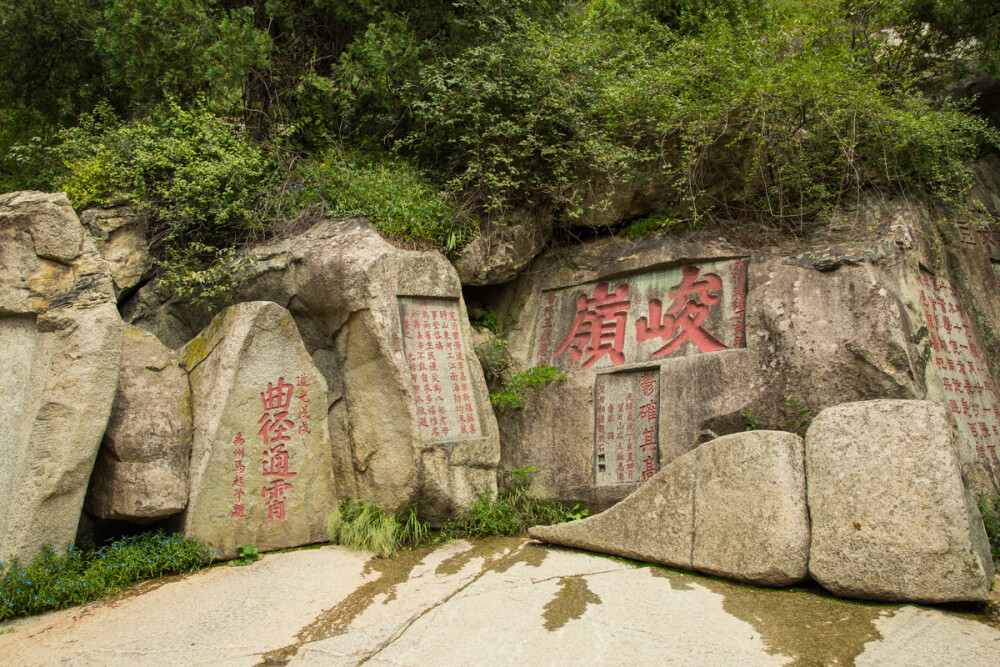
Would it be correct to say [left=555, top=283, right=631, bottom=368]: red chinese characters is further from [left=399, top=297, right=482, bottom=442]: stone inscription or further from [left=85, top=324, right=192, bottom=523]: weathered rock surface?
[left=85, top=324, right=192, bottom=523]: weathered rock surface

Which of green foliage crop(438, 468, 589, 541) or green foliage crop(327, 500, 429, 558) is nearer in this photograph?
green foliage crop(327, 500, 429, 558)

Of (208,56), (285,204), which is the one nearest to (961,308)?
(285,204)

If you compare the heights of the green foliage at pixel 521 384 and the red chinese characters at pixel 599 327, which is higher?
the red chinese characters at pixel 599 327

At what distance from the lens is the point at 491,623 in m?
3.92

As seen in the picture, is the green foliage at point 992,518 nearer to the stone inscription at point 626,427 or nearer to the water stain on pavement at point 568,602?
the stone inscription at point 626,427

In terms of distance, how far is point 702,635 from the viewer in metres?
3.62

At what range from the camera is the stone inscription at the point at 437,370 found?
5.82m

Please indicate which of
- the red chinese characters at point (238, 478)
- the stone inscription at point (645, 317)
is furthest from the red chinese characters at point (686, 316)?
the red chinese characters at point (238, 478)

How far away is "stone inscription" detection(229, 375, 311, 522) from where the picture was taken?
17.2 ft

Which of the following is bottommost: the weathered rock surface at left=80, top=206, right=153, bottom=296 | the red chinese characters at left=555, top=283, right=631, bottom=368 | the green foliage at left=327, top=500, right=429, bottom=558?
the green foliage at left=327, top=500, right=429, bottom=558

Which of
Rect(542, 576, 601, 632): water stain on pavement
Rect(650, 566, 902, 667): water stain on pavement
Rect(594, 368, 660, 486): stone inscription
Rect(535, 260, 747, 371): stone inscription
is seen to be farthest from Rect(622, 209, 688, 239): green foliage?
Rect(542, 576, 601, 632): water stain on pavement

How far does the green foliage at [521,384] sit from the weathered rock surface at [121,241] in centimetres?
369

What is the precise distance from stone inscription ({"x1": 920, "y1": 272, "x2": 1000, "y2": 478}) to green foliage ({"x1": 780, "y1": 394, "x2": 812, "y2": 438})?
129cm

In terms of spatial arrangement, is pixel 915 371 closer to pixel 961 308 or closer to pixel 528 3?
pixel 961 308
